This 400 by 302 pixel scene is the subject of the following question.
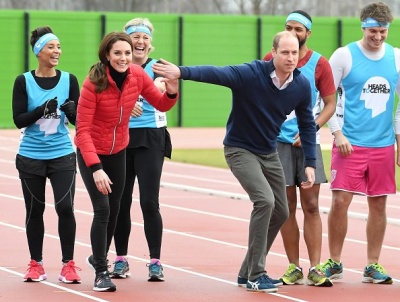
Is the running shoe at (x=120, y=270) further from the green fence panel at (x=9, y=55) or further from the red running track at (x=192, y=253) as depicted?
the green fence panel at (x=9, y=55)

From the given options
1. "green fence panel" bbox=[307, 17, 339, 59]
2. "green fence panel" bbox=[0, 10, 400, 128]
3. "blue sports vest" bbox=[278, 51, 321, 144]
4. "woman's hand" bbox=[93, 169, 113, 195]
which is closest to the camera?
"woman's hand" bbox=[93, 169, 113, 195]

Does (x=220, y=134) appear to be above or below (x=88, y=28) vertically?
below

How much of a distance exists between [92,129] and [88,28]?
25.5 meters

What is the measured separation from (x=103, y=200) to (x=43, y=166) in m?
0.67

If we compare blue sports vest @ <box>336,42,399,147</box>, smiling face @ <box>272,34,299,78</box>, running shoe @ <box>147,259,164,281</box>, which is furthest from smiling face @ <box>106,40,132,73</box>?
blue sports vest @ <box>336,42,399,147</box>

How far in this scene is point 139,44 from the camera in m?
10.7

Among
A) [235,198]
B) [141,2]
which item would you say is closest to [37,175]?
[235,198]

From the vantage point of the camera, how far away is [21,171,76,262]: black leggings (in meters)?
10.3

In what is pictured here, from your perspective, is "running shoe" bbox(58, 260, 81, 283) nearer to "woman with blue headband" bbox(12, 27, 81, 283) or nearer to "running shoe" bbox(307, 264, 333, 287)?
"woman with blue headband" bbox(12, 27, 81, 283)

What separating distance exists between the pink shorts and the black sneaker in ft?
6.89

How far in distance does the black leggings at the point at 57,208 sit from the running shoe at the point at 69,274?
58 millimetres

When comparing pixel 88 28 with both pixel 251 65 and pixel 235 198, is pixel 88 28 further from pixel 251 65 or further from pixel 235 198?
pixel 251 65

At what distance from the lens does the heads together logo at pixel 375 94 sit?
10555 millimetres

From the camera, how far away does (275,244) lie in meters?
13.2
